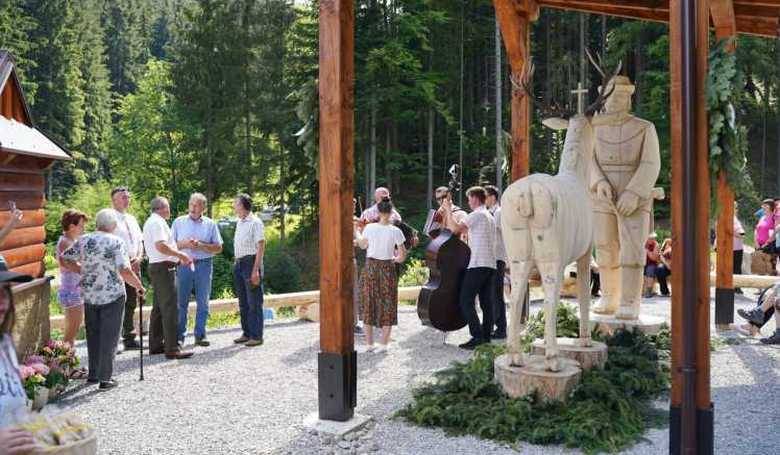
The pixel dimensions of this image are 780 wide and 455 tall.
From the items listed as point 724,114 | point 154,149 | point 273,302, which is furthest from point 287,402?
point 154,149

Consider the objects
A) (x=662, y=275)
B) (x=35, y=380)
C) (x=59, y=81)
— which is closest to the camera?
(x=35, y=380)

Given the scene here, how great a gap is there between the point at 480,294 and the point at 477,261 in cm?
46

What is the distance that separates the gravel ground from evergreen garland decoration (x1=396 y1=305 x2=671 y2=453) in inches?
4.7

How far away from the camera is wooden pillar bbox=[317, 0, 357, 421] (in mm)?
4590

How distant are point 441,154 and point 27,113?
2053cm

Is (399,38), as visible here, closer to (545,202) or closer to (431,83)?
(431,83)

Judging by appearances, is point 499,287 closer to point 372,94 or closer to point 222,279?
point 222,279

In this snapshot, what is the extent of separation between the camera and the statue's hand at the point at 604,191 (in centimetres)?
686

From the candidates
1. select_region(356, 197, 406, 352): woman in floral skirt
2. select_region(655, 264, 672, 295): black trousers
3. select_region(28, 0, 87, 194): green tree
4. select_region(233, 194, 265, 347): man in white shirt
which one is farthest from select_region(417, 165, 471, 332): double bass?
select_region(28, 0, 87, 194): green tree

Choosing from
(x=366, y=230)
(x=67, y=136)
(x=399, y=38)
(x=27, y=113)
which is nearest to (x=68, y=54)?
(x=67, y=136)

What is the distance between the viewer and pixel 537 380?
490 cm

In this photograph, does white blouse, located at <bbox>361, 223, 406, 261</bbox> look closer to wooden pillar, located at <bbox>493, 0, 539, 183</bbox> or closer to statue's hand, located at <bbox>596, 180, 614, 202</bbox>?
wooden pillar, located at <bbox>493, 0, 539, 183</bbox>

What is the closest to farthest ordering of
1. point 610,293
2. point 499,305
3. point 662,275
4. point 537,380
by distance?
point 537,380 → point 610,293 → point 499,305 → point 662,275

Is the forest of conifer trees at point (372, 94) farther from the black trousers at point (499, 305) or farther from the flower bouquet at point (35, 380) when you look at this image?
the flower bouquet at point (35, 380)
